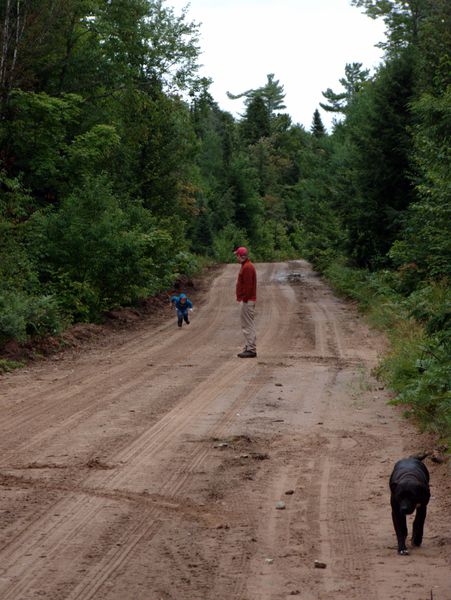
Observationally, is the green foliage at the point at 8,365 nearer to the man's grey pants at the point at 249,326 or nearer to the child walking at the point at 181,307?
the man's grey pants at the point at 249,326

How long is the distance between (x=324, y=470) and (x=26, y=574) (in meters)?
3.72

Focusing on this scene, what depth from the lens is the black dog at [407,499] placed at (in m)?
5.99

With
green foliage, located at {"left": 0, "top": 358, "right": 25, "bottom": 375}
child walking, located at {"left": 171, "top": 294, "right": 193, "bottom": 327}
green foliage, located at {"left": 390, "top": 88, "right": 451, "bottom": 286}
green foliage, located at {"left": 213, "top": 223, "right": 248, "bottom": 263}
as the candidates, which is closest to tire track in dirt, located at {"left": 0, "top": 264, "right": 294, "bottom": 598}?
green foliage, located at {"left": 390, "top": 88, "right": 451, "bottom": 286}

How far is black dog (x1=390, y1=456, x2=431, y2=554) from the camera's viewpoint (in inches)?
236

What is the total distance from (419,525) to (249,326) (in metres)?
10.9

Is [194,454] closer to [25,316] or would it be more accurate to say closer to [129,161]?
[25,316]

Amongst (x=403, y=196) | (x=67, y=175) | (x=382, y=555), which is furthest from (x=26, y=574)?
(x=403, y=196)

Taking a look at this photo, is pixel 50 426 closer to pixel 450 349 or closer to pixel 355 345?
pixel 450 349

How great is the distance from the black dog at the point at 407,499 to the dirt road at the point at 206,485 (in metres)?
0.14

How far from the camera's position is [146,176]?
35875 mm

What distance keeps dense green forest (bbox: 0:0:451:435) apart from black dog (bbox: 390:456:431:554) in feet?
12.5

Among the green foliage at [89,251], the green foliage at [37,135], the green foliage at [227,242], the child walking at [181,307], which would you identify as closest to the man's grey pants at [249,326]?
the child walking at [181,307]

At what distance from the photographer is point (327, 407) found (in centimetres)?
1183

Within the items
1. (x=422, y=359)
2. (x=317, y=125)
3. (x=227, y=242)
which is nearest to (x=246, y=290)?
(x=422, y=359)
